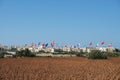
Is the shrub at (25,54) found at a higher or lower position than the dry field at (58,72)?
higher

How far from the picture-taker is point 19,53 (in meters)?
78.7

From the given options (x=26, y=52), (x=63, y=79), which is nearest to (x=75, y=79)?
(x=63, y=79)

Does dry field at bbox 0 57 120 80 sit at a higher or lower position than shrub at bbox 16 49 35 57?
lower

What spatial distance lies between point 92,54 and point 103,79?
165ft

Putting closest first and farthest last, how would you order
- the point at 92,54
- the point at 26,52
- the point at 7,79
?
the point at 7,79 → the point at 92,54 → the point at 26,52

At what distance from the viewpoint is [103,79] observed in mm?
20078

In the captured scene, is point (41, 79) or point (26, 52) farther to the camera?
point (26, 52)

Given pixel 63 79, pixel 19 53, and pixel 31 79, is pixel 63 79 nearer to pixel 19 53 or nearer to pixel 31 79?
pixel 31 79

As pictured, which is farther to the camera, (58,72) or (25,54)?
(25,54)

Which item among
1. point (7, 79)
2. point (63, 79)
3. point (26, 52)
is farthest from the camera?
point (26, 52)

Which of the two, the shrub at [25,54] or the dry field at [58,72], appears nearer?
the dry field at [58,72]

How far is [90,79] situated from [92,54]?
50.2 metres

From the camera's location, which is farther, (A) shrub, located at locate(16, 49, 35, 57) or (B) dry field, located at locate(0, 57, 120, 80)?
(A) shrub, located at locate(16, 49, 35, 57)

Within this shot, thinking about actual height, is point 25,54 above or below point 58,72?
above
